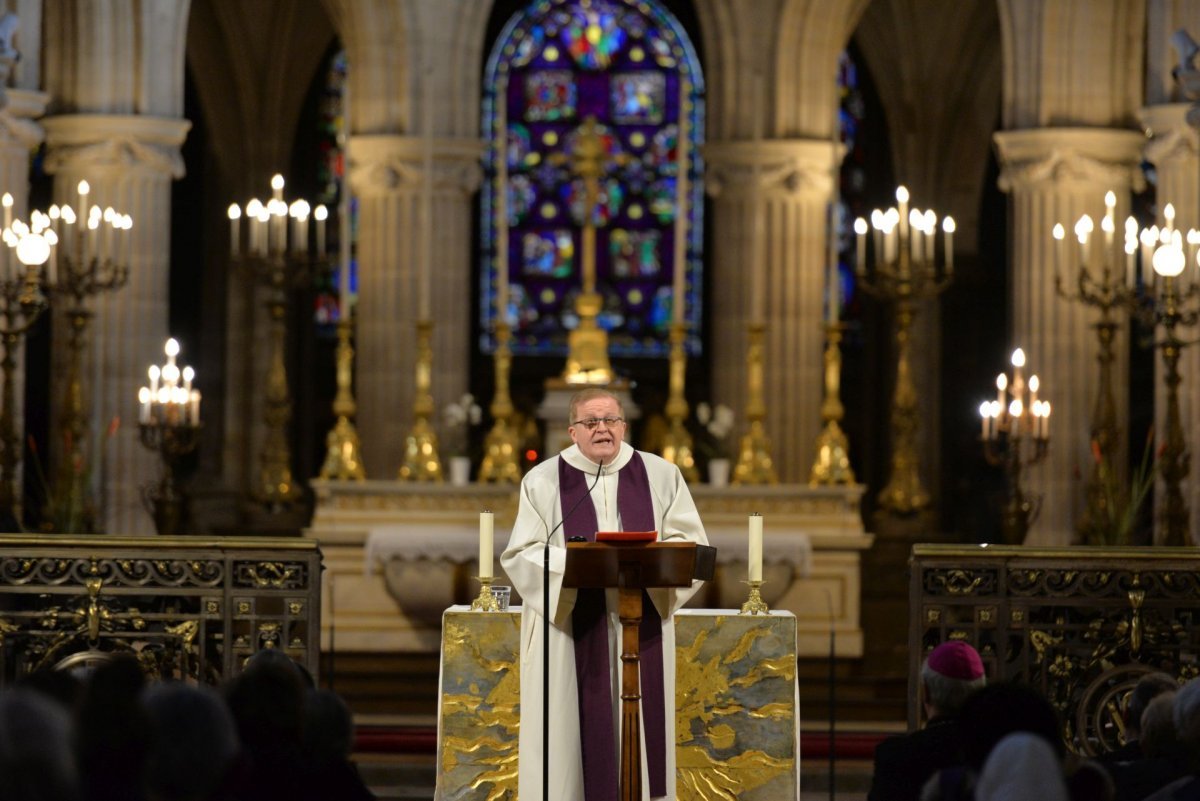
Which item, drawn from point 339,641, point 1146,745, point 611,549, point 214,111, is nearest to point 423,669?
point 339,641

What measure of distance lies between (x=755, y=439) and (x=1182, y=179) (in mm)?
3316

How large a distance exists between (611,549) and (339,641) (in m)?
7.23

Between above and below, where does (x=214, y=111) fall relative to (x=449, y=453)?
above

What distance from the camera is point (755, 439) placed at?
1494 cm

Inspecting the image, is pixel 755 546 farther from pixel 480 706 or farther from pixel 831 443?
pixel 831 443

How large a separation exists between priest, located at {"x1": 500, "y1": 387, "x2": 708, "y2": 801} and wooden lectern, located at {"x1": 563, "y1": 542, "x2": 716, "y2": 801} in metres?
0.35

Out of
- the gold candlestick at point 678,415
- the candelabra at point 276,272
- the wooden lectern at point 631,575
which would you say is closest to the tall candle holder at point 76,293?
the candelabra at point 276,272

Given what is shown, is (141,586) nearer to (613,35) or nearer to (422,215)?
(422,215)

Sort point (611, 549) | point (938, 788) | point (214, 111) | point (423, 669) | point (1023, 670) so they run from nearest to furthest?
1. point (938, 788)
2. point (611, 549)
3. point (1023, 670)
4. point (423, 669)
5. point (214, 111)

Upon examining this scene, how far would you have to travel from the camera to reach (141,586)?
31.0ft

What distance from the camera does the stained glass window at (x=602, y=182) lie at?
2419cm

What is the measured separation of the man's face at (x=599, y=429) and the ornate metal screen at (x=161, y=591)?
1928 millimetres

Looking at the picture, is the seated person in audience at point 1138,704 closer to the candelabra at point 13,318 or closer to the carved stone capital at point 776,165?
the candelabra at point 13,318

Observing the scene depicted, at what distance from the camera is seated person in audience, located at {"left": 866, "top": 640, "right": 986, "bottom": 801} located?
19.4 ft
